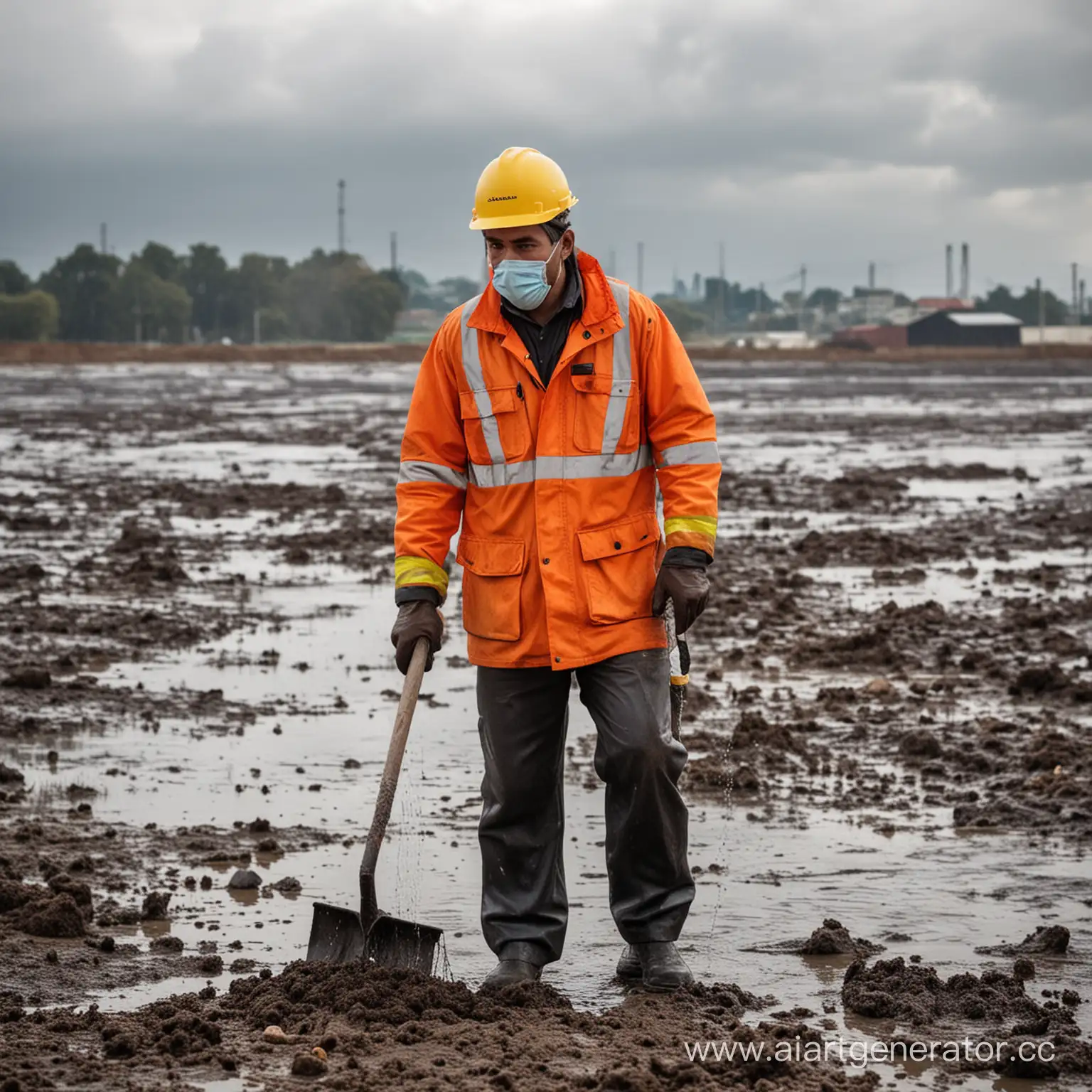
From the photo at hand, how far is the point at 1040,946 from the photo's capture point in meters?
Result: 5.05

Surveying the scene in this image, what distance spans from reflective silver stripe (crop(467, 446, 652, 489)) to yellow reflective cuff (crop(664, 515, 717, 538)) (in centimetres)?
18

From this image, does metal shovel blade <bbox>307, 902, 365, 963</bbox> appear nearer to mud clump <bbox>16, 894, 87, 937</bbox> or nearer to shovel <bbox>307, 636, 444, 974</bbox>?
shovel <bbox>307, 636, 444, 974</bbox>

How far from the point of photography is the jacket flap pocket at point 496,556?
466 centimetres

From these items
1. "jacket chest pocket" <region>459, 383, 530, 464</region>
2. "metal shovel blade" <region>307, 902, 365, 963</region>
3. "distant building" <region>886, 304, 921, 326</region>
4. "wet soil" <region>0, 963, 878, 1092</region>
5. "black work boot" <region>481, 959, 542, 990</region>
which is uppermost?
"distant building" <region>886, 304, 921, 326</region>

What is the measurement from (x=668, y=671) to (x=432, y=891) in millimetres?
1378

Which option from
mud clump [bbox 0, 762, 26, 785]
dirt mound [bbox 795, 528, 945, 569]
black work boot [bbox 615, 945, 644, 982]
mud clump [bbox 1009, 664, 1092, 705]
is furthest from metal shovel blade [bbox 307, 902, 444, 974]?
dirt mound [bbox 795, 528, 945, 569]

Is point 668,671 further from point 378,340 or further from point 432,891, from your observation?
point 378,340

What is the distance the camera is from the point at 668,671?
4762 mm

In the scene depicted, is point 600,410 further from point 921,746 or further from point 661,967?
point 921,746

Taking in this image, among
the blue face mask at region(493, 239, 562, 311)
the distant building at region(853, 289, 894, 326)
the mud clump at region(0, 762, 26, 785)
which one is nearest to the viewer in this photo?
the blue face mask at region(493, 239, 562, 311)

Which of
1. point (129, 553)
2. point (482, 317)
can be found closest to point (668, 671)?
point (482, 317)

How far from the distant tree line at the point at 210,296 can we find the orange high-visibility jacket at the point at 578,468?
115 metres

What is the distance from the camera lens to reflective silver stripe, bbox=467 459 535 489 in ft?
15.3

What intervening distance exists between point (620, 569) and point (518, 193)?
100 centimetres
